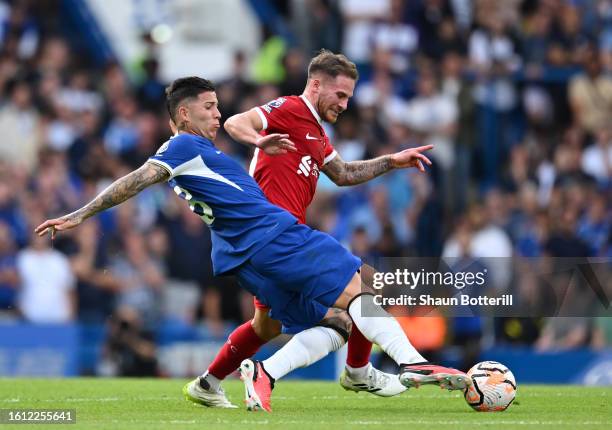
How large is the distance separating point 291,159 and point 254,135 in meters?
0.76

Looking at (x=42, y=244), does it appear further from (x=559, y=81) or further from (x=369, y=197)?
(x=559, y=81)

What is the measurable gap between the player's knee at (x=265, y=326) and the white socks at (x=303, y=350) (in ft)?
0.85

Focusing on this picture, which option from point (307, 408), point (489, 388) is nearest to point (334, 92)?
point (307, 408)

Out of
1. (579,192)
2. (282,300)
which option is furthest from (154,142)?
(282,300)

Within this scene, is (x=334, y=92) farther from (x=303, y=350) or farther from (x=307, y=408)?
(x=307, y=408)

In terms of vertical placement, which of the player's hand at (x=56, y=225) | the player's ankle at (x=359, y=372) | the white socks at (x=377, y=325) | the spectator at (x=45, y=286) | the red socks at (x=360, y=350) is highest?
the player's hand at (x=56, y=225)

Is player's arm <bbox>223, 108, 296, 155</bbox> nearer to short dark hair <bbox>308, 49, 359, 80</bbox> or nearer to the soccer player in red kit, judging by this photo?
the soccer player in red kit

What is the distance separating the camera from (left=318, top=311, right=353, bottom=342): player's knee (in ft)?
31.4

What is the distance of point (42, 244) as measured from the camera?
53.1ft

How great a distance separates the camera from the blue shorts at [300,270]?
349 inches

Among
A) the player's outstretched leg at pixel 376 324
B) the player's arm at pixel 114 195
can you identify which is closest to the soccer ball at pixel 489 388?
the player's outstretched leg at pixel 376 324

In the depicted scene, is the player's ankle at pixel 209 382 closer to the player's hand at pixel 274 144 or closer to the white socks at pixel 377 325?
the white socks at pixel 377 325

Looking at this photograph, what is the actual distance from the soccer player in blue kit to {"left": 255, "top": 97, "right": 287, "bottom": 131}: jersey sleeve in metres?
0.39

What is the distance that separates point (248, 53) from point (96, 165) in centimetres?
453
